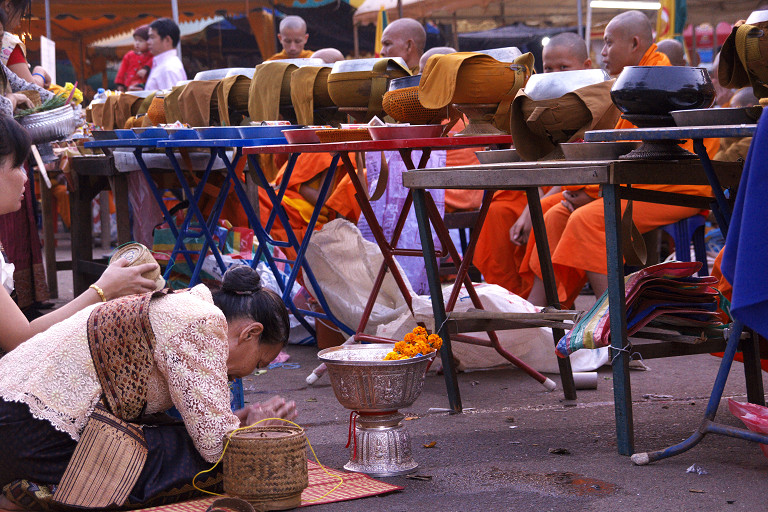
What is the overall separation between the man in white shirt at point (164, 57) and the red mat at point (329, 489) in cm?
566

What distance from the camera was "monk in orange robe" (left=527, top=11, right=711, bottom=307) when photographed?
4324 mm

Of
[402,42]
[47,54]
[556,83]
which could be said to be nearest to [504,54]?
[556,83]

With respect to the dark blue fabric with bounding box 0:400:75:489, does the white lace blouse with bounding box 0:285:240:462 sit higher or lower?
higher

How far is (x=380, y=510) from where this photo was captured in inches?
91.7

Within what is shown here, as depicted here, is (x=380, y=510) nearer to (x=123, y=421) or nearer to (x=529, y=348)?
(x=123, y=421)

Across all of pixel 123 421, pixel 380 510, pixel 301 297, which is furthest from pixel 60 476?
pixel 301 297

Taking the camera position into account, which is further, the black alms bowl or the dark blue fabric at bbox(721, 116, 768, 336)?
the black alms bowl

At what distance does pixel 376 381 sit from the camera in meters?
2.61

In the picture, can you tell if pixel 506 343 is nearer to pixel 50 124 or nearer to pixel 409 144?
pixel 409 144

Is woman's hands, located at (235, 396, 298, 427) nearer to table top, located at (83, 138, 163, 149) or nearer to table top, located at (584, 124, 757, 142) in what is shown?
table top, located at (584, 124, 757, 142)

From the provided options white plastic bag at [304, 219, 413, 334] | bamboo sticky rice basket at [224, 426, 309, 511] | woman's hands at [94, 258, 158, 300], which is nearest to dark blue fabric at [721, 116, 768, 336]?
bamboo sticky rice basket at [224, 426, 309, 511]

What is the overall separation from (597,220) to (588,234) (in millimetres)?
75

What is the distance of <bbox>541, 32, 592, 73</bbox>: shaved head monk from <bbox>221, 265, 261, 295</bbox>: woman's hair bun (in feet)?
9.57

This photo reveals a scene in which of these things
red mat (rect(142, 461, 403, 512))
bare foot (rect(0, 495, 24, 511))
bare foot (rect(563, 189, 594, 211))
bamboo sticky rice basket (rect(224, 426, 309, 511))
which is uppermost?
bare foot (rect(563, 189, 594, 211))
